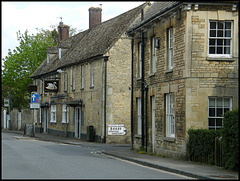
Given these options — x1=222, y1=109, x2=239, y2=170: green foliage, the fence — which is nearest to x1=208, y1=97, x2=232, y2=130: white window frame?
the fence

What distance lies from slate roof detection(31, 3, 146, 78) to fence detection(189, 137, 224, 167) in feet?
56.1

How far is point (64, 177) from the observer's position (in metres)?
13.1

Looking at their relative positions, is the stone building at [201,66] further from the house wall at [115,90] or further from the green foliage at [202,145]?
the house wall at [115,90]

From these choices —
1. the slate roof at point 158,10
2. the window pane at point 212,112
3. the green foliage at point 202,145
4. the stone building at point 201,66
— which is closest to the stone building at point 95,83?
the slate roof at point 158,10

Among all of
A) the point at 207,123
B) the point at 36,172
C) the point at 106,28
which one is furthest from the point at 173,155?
the point at 106,28

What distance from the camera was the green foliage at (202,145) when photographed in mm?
17766

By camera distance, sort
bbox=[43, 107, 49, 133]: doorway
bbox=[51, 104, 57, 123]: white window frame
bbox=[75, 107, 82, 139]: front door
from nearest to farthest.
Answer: bbox=[75, 107, 82, 139]: front door
bbox=[51, 104, 57, 123]: white window frame
bbox=[43, 107, 49, 133]: doorway

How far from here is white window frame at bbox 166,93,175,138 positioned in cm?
2144

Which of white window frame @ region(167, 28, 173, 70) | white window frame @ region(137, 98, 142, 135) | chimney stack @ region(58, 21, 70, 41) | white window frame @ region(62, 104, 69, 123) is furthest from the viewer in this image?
chimney stack @ region(58, 21, 70, 41)

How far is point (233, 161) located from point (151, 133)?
8948mm

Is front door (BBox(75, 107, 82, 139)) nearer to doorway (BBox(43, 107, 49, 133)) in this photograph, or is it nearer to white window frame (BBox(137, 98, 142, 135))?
doorway (BBox(43, 107, 49, 133))

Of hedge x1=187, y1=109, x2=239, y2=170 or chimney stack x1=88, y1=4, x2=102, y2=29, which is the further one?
chimney stack x1=88, y1=4, x2=102, y2=29

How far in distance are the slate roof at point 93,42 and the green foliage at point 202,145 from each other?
16417 millimetres

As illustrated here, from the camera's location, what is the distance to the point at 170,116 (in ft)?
71.1
